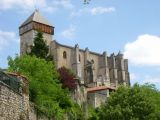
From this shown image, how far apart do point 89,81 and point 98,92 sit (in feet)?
100

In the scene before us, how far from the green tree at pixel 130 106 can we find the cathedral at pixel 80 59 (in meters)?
56.8

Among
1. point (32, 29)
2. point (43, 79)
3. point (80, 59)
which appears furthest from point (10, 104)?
point (80, 59)

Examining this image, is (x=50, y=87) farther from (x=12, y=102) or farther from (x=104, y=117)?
(x=12, y=102)

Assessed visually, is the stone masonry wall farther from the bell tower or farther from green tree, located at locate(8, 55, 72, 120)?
the bell tower

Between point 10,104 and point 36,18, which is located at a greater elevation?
point 36,18

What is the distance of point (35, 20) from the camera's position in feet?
354

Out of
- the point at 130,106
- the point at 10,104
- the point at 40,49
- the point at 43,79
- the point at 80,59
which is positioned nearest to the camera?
the point at 10,104

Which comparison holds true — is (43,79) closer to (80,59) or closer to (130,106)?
(130,106)

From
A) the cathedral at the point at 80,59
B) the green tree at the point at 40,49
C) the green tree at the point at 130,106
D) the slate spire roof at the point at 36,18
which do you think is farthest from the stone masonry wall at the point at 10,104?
the slate spire roof at the point at 36,18

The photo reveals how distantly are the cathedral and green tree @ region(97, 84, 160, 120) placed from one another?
5675cm

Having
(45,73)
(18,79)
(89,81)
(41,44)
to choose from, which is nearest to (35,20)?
(89,81)

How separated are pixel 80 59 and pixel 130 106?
69.7 m

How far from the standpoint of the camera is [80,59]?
108m

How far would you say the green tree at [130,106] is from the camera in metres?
37.8
